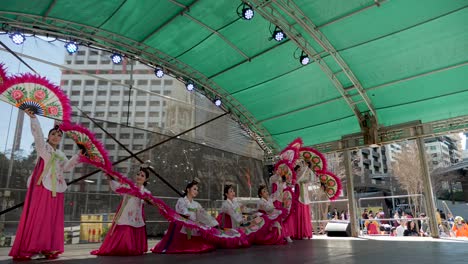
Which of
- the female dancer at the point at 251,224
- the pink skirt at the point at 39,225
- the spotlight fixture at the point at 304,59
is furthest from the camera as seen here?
the spotlight fixture at the point at 304,59

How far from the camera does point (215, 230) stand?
178 inches

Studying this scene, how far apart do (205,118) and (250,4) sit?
159 inches

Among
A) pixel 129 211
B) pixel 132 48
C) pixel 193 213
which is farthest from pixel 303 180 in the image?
pixel 132 48

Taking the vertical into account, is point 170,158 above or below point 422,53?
below

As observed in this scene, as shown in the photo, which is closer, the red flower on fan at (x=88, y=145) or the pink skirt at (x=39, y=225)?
the pink skirt at (x=39, y=225)

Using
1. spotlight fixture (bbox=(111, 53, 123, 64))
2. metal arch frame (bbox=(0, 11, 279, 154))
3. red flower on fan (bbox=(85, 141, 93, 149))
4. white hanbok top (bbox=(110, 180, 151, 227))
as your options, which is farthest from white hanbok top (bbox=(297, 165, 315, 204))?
spotlight fixture (bbox=(111, 53, 123, 64))

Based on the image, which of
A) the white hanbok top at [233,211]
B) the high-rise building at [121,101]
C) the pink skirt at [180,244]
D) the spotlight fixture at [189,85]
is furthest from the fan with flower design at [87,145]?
the spotlight fixture at [189,85]

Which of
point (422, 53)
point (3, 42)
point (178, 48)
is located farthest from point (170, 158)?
point (422, 53)

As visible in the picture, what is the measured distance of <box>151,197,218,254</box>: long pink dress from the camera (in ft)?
13.9

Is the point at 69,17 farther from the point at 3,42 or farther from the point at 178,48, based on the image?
the point at 178,48

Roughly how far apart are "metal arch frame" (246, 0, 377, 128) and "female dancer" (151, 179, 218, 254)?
3265mm

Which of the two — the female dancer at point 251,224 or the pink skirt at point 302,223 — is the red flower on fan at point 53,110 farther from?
the pink skirt at point 302,223

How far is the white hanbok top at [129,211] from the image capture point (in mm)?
4137

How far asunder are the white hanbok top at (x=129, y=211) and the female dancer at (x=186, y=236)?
0.41 metres
